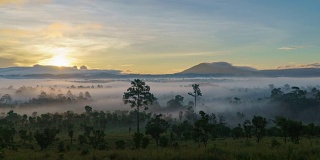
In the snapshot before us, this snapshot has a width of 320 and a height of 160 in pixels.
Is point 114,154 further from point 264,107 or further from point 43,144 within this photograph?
point 264,107

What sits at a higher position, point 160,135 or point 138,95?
point 138,95

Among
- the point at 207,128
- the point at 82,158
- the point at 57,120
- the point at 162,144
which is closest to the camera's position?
the point at 82,158

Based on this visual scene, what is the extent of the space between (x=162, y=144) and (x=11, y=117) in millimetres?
80772

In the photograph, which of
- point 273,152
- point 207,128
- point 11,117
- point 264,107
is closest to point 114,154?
point 273,152

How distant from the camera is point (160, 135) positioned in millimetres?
75250

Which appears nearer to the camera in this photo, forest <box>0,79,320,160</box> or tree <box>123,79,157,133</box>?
forest <box>0,79,320,160</box>

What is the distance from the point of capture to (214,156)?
2197cm

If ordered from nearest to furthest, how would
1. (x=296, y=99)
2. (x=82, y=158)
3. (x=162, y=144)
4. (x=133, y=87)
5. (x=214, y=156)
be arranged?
(x=214, y=156) < (x=82, y=158) < (x=162, y=144) < (x=133, y=87) < (x=296, y=99)

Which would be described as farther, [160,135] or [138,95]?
[160,135]

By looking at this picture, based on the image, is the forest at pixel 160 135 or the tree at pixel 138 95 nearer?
the forest at pixel 160 135

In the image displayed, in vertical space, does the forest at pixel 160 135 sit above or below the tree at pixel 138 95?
below

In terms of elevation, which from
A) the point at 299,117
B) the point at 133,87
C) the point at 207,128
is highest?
the point at 133,87

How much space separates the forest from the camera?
2375 centimetres

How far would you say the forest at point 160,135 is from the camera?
77.9 ft
